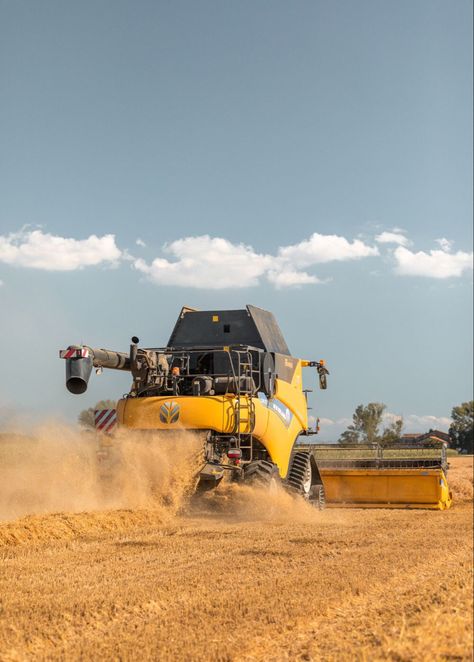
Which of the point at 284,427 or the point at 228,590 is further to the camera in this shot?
the point at 284,427

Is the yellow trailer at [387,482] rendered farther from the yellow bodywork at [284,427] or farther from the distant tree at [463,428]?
the distant tree at [463,428]

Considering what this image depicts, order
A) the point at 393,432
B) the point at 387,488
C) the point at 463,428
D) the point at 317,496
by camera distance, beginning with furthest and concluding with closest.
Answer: the point at 463,428 < the point at 393,432 < the point at 387,488 < the point at 317,496

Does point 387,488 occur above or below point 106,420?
below

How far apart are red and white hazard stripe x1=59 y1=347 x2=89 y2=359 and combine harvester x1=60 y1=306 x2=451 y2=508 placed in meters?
0.01

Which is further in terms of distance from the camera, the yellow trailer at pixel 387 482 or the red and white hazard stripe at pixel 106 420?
the yellow trailer at pixel 387 482

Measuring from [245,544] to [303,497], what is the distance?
495 cm

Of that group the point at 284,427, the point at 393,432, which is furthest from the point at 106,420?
the point at 393,432

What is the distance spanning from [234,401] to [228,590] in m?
5.73

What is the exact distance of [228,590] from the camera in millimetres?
5871

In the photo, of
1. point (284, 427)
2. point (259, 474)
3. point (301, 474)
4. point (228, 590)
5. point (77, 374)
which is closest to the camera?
point (228, 590)

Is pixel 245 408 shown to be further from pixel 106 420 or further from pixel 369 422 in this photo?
pixel 369 422

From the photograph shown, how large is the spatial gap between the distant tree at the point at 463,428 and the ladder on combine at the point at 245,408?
192 ft

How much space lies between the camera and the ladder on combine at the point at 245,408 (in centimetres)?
1148

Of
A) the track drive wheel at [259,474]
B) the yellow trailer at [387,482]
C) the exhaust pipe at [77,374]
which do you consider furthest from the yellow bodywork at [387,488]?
the exhaust pipe at [77,374]
